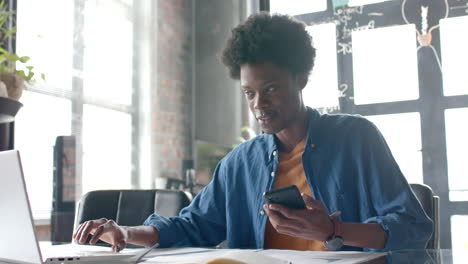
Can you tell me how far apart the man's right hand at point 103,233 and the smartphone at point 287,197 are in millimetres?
368

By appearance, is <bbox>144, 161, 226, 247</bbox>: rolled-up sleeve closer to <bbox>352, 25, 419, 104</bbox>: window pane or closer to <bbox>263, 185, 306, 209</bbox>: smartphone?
<bbox>263, 185, 306, 209</bbox>: smartphone

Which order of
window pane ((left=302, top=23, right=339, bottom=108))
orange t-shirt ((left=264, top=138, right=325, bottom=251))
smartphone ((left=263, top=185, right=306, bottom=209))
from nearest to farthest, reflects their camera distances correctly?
smartphone ((left=263, top=185, right=306, bottom=209)) → orange t-shirt ((left=264, top=138, right=325, bottom=251)) → window pane ((left=302, top=23, right=339, bottom=108))

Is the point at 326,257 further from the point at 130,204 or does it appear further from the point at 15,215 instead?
the point at 130,204

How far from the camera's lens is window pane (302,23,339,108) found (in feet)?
9.49

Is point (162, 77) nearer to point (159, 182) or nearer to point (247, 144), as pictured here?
point (159, 182)

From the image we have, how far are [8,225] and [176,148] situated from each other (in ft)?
12.2

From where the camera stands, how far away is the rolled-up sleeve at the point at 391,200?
1.09 meters

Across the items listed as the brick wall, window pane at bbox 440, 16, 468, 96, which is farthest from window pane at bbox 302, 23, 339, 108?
the brick wall

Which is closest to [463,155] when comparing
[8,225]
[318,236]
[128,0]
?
[318,236]

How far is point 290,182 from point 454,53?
70.9 inches

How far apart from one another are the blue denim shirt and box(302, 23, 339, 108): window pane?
148cm

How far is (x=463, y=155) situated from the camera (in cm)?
261

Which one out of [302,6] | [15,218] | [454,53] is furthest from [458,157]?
[15,218]

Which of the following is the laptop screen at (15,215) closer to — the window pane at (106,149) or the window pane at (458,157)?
the window pane at (458,157)
